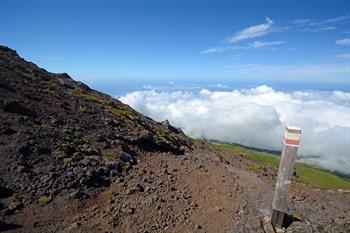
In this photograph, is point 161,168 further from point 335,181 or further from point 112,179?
point 335,181

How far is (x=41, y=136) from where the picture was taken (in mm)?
18547

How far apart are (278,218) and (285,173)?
2099 mm

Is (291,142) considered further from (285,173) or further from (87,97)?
(87,97)

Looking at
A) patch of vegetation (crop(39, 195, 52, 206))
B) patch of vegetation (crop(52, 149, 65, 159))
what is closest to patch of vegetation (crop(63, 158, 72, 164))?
patch of vegetation (crop(52, 149, 65, 159))

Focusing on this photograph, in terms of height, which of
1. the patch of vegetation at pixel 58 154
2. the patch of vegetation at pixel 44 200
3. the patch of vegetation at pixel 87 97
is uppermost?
the patch of vegetation at pixel 87 97

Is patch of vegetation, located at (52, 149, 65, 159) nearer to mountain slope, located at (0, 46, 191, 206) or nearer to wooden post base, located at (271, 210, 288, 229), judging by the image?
mountain slope, located at (0, 46, 191, 206)

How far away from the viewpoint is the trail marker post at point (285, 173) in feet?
36.4

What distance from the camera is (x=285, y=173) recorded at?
11578 millimetres

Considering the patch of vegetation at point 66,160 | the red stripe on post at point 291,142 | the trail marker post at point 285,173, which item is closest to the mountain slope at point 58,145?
the patch of vegetation at point 66,160

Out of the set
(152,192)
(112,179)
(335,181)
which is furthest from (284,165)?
(335,181)

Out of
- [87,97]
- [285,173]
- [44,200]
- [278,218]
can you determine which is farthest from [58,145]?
[87,97]

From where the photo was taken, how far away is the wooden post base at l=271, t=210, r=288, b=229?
12133mm

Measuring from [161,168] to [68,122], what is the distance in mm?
9180

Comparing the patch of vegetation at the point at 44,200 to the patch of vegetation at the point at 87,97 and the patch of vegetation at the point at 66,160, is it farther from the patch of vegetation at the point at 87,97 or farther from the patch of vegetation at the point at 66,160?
the patch of vegetation at the point at 87,97
